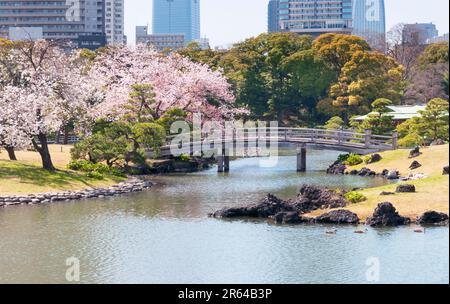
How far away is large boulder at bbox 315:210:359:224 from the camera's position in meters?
34.8

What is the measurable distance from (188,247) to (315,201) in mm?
8047

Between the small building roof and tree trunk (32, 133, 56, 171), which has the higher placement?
the small building roof

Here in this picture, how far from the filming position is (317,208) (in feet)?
122

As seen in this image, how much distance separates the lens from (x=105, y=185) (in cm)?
4844

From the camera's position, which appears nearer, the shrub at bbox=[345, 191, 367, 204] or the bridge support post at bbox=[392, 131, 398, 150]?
the shrub at bbox=[345, 191, 367, 204]

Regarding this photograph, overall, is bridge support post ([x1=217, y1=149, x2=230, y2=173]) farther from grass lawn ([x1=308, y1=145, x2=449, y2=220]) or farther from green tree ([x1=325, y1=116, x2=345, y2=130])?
grass lawn ([x1=308, y1=145, x2=449, y2=220])

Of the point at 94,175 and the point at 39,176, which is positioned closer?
the point at 39,176

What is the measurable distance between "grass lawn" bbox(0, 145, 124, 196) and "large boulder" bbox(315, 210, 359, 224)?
55.2ft

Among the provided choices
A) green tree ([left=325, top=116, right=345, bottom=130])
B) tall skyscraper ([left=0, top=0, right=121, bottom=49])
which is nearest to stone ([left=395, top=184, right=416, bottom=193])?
green tree ([left=325, top=116, right=345, bottom=130])

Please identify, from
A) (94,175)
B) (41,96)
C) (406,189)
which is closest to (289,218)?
(406,189)

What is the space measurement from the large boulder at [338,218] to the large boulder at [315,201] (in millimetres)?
1507

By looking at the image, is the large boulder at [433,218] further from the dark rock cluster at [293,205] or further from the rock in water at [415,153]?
the rock in water at [415,153]

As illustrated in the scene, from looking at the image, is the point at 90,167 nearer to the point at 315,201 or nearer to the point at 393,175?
the point at 315,201

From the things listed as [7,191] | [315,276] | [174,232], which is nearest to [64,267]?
[174,232]
